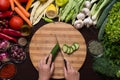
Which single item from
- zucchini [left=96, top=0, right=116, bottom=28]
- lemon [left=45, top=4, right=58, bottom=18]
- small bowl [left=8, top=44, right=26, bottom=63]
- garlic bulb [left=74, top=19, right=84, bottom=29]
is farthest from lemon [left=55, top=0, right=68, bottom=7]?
small bowl [left=8, top=44, right=26, bottom=63]

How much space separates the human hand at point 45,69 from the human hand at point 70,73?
0.31ft

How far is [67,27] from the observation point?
8.98ft

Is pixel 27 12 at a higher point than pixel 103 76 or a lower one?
higher

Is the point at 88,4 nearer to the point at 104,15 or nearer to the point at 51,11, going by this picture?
the point at 104,15

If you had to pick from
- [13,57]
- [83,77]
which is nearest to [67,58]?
[83,77]

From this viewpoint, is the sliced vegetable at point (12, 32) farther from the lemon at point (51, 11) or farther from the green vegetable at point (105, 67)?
the green vegetable at point (105, 67)

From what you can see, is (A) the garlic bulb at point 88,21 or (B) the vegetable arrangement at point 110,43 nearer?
(B) the vegetable arrangement at point 110,43

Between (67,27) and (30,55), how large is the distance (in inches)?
11.7

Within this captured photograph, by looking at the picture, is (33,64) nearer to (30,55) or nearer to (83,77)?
(30,55)

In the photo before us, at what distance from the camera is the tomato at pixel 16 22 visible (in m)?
2.71

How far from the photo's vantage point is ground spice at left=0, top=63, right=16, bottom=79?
2.70 metres

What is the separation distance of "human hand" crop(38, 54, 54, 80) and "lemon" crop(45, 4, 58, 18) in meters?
0.26

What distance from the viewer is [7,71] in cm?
271

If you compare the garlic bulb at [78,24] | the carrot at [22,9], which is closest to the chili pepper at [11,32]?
the carrot at [22,9]
